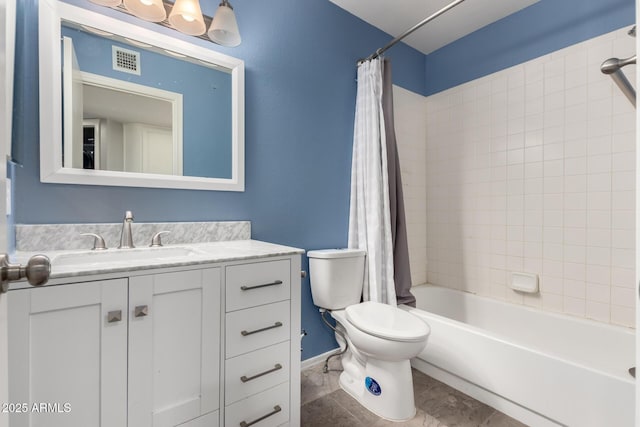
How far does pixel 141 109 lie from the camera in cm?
140

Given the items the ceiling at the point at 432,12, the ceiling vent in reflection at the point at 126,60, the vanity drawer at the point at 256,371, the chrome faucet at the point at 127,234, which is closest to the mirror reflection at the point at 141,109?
the ceiling vent in reflection at the point at 126,60

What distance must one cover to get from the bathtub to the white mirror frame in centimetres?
165

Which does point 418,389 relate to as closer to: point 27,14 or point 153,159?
point 153,159

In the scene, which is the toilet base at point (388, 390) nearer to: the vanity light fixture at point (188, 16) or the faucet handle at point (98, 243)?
the faucet handle at point (98, 243)

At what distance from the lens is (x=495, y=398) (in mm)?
1525

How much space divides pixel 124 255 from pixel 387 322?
4.29 ft

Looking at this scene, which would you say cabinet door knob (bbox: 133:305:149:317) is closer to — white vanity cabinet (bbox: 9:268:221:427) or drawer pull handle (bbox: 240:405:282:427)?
white vanity cabinet (bbox: 9:268:221:427)

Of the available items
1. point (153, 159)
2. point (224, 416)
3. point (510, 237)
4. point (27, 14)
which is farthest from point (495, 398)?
point (27, 14)

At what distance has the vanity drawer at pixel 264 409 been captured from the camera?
3.59 ft

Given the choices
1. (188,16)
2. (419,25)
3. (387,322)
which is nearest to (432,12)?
(419,25)

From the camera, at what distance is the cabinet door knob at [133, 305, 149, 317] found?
0.90 metres

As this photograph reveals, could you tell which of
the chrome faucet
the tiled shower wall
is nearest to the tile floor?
the tiled shower wall

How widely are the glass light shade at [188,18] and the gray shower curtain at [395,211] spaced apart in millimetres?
1239

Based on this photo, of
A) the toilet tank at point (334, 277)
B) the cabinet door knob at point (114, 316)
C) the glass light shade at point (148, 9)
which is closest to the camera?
the cabinet door knob at point (114, 316)
